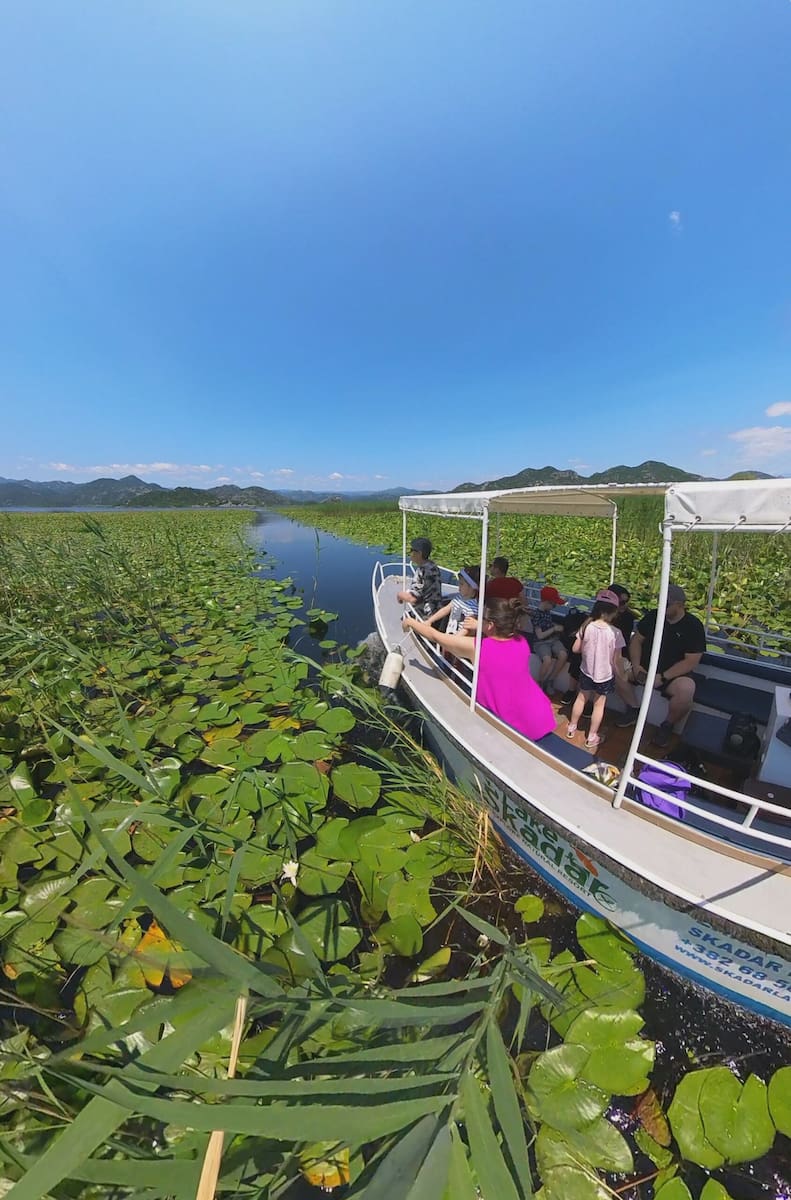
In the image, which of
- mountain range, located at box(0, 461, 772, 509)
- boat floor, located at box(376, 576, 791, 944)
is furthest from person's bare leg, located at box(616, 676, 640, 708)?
mountain range, located at box(0, 461, 772, 509)

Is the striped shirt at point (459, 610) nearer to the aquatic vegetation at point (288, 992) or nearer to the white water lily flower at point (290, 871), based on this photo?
the aquatic vegetation at point (288, 992)

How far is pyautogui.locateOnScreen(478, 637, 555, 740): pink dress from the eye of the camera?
2.71 metres

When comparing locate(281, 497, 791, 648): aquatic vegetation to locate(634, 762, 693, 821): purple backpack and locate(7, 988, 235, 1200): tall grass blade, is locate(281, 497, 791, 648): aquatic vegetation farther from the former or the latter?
locate(7, 988, 235, 1200): tall grass blade

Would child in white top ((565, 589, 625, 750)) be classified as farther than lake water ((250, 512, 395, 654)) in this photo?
No

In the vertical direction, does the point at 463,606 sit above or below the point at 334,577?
above

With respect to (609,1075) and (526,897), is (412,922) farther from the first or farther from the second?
(609,1075)

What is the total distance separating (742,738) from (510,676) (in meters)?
1.55

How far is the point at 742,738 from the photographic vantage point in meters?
2.67

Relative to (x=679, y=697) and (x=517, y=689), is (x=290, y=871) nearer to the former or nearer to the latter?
(x=517, y=689)

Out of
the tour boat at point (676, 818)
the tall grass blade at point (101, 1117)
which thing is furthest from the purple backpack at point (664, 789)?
the tall grass blade at point (101, 1117)

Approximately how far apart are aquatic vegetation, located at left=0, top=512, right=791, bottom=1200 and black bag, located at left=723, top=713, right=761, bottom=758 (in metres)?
1.47

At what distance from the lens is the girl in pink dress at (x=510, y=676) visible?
2.68m

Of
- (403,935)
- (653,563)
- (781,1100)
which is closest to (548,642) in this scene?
(403,935)

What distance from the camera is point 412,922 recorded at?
6.86ft
